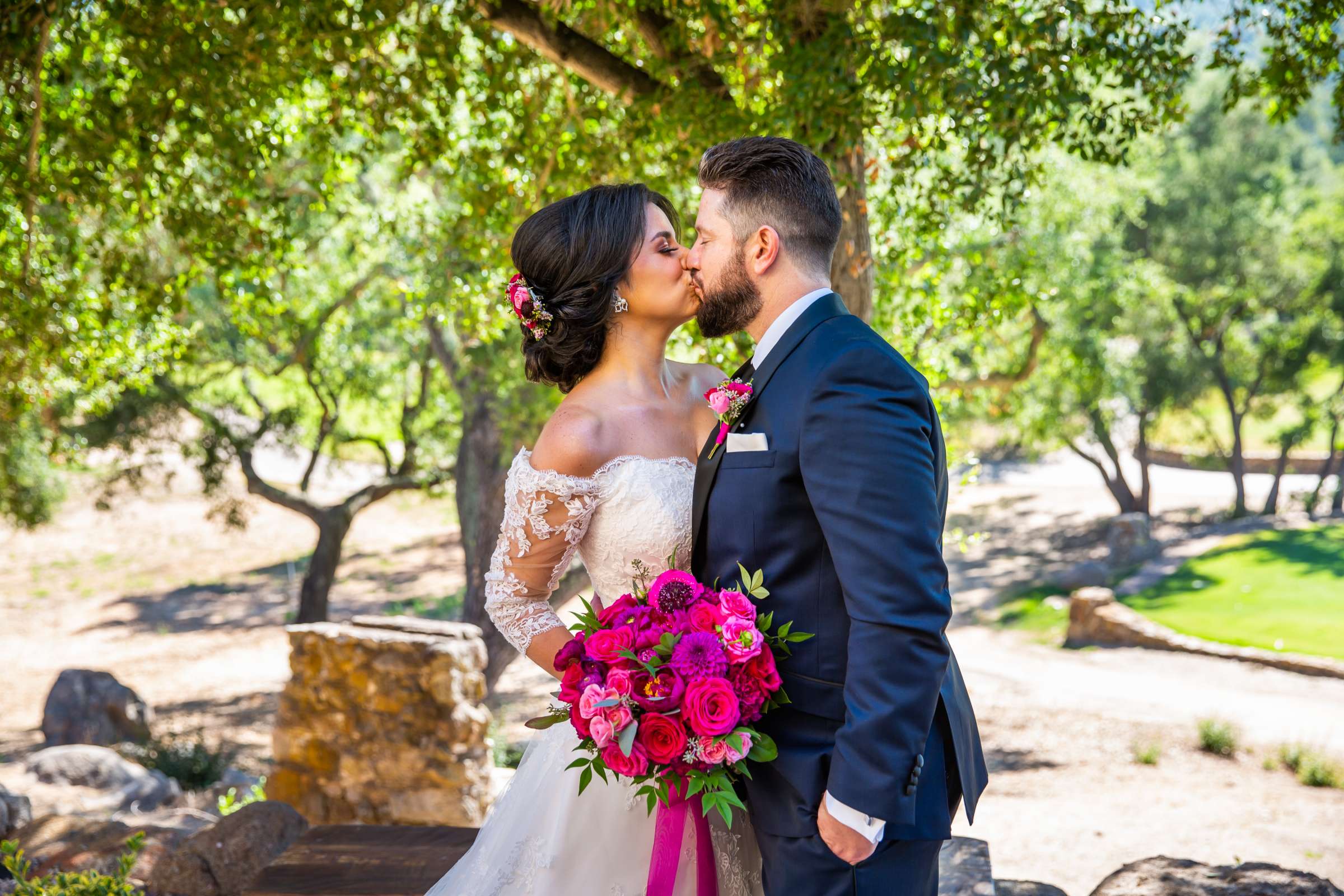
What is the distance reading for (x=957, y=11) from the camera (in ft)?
13.9

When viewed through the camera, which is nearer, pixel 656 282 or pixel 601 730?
pixel 601 730

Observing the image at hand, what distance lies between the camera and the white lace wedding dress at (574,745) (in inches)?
99.9

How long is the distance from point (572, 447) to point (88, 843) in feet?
13.2

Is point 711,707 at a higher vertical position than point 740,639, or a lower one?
lower

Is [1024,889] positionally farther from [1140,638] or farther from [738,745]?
[1140,638]

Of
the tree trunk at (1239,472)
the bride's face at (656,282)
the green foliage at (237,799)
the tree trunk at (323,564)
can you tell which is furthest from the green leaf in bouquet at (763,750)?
the tree trunk at (1239,472)

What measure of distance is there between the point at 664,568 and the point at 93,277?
1116cm

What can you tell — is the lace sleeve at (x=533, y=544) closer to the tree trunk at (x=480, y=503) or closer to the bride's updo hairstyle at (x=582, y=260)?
the bride's updo hairstyle at (x=582, y=260)

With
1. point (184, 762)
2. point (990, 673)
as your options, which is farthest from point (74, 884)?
point (990, 673)

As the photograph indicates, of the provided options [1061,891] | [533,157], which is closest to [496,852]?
[1061,891]

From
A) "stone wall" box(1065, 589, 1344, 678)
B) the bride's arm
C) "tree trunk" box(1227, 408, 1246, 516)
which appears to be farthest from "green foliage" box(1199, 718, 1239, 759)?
"tree trunk" box(1227, 408, 1246, 516)

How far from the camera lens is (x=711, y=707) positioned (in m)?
1.95

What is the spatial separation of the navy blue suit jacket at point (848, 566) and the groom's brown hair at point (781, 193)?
0.15 meters

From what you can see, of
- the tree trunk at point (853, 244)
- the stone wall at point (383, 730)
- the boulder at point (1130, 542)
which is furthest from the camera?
the boulder at point (1130, 542)
